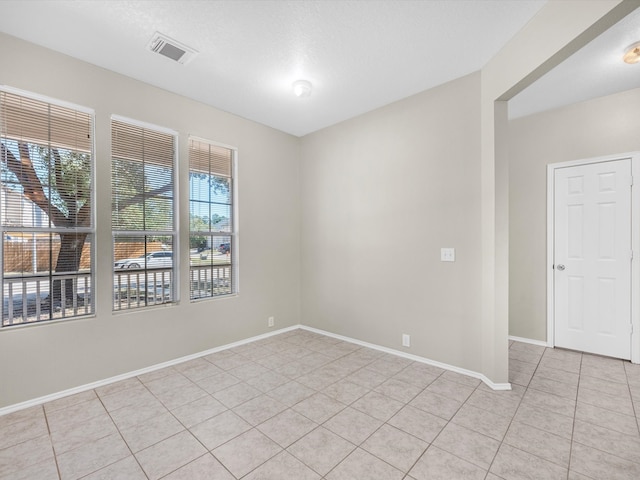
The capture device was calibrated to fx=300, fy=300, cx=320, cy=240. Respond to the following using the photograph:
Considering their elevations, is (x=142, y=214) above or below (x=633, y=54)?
below

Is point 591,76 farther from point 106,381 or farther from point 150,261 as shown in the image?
point 106,381

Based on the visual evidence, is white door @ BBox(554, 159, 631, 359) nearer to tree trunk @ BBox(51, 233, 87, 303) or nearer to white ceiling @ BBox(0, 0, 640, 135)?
white ceiling @ BBox(0, 0, 640, 135)

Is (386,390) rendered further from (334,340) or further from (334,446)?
(334,340)

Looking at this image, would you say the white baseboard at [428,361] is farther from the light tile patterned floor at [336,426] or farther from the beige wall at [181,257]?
the beige wall at [181,257]

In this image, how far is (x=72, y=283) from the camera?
2.63 m

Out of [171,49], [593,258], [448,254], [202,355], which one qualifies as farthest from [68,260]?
[593,258]

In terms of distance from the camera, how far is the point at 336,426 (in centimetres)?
213

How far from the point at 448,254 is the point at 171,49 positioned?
3.10 metres

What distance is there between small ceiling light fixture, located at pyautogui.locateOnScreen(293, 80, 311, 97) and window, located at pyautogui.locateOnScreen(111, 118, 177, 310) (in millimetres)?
1419

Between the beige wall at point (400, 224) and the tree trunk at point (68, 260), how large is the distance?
267 cm

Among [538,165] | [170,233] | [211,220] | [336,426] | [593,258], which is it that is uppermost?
[538,165]

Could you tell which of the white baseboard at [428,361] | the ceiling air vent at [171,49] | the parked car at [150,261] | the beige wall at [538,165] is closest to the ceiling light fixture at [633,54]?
the beige wall at [538,165]

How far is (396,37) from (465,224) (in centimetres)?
174

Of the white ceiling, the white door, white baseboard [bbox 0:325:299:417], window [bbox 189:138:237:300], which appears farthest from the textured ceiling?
white baseboard [bbox 0:325:299:417]
